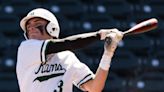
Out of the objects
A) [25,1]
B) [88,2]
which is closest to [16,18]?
[25,1]

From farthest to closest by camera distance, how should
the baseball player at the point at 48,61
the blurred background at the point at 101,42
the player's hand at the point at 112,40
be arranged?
the blurred background at the point at 101,42
the baseball player at the point at 48,61
the player's hand at the point at 112,40

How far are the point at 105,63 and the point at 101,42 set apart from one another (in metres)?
3.52

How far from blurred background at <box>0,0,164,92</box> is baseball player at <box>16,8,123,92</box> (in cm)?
298

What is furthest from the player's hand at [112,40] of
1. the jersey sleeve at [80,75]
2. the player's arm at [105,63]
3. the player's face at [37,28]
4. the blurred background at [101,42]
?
the blurred background at [101,42]

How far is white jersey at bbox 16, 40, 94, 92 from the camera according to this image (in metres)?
2.40

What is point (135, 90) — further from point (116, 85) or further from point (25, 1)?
point (25, 1)

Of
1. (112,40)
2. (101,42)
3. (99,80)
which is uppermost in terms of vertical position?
(101,42)

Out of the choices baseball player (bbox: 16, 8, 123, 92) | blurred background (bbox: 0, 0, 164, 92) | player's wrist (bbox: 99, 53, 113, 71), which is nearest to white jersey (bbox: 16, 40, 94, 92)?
baseball player (bbox: 16, 8, 123, 92)

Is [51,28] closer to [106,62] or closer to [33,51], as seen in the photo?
[33,51]

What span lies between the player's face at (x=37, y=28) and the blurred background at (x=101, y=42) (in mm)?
2985

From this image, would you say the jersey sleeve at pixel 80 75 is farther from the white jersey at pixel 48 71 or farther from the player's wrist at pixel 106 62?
the player's wrist at pixel 106 62

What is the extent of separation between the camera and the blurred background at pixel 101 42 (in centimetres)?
554

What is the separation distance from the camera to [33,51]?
2.46 m

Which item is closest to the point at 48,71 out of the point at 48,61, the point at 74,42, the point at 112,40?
the point at 48,61
